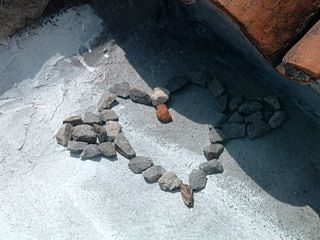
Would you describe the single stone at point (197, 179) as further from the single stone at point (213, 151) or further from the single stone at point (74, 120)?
the single stone at point (74, 120)

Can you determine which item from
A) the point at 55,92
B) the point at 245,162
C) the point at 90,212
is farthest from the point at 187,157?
the point at 55,92

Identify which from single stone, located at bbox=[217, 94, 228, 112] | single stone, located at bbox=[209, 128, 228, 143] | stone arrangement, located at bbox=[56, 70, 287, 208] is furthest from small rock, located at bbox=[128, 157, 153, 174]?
single stone, located at bbox=[217, 94, 228, 112]

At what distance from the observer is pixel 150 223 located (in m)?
2.69

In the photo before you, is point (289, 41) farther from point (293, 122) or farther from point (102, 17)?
point (102, 17)

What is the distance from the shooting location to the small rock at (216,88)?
118 inches

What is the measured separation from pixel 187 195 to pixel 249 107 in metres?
0.60

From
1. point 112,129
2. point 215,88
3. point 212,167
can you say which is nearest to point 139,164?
point 112,129

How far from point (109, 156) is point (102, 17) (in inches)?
34.9

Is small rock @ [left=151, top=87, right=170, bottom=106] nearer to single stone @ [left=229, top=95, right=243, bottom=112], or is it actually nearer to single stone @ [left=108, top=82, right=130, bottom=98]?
single stone @ [left=108, top=82, right=130, bottom=98]

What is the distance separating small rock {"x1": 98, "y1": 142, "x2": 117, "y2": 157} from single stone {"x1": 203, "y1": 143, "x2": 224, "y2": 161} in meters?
0.48

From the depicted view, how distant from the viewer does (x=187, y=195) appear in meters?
2.73

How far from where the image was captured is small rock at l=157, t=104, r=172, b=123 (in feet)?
9.81

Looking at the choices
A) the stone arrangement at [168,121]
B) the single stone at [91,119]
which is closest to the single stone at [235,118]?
the stone arrangement at [168,121]

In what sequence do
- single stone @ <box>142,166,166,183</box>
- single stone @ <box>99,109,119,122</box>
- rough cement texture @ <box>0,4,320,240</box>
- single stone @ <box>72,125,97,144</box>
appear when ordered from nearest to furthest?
rough cement texture @ <box>0,4,320,240</box>
single stone @ <box>142,166,166,183</box>
single stone @ <box>72,125,97,144</box>
single stone @ <box>99,109,119,122</box>
